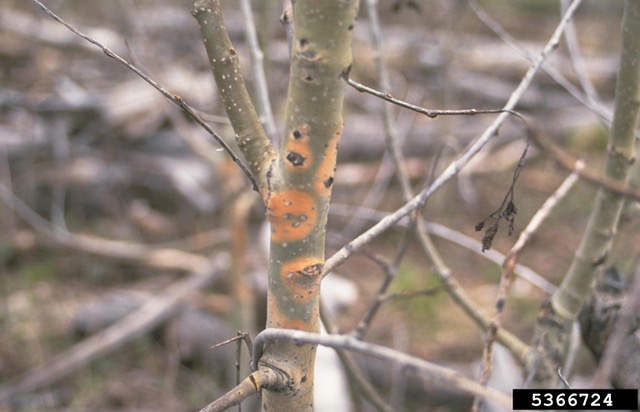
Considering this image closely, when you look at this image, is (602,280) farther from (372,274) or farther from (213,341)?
(372,274)

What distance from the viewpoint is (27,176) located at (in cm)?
424

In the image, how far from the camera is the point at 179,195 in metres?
4.48

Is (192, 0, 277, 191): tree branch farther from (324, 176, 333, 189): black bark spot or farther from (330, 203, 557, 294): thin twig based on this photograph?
(330, 203, 557, 294): thin twig

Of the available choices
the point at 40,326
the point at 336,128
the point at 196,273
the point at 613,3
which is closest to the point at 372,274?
the point at 196,273

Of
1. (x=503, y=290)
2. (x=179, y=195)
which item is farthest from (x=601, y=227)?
(x=179, y=195)

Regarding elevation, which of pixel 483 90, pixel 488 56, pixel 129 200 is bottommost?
pixel 129 200

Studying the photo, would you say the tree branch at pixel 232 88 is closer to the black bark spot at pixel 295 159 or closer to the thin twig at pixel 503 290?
the black bark spot at pixel 295 159

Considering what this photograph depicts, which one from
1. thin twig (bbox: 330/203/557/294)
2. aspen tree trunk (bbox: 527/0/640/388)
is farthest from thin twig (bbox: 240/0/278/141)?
aspen tree trunk (bbox: 527/0/640/388)

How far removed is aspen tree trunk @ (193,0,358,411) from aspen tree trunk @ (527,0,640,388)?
1.73 ft

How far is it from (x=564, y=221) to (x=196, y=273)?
2.77 meters

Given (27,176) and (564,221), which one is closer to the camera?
(27,176)

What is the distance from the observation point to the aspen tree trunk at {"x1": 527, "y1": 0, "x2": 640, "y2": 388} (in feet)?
3.96

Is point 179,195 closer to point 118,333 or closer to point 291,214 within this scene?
point 118,333

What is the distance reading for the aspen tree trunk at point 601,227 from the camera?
3.96 ft
